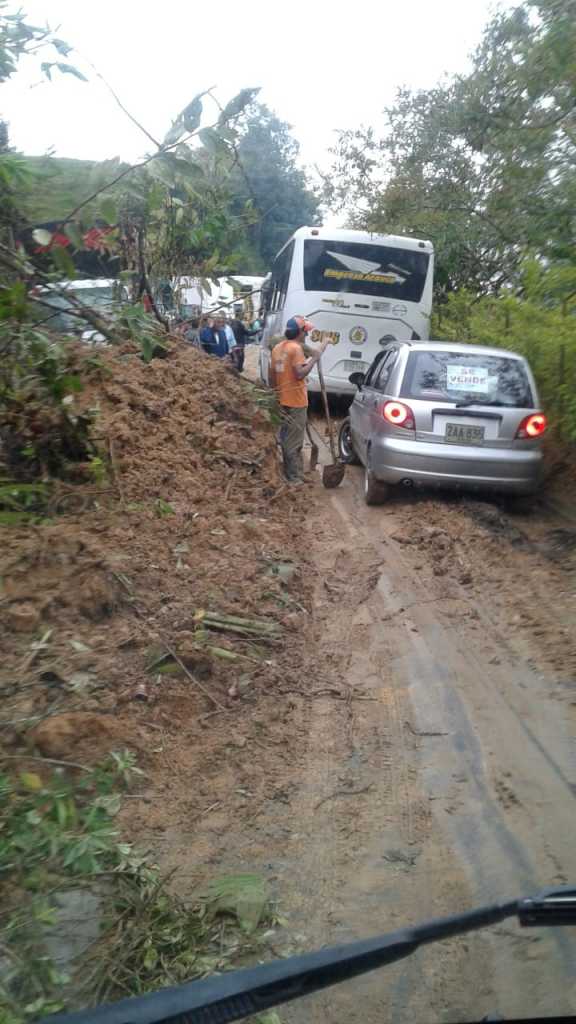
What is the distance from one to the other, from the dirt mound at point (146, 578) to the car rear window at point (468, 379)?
5.79 ft

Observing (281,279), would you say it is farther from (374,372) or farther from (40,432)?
(40,432)

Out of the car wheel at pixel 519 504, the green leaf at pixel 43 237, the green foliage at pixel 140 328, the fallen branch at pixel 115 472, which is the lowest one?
the car wheel at pixel 519 504

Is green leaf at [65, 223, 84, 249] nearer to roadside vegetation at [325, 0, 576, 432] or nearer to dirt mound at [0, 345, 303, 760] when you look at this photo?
dirt mound at [0, 345, 303, 760]

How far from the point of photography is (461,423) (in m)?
9.10

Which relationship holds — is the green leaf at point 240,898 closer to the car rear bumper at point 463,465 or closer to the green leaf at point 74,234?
the green leaf at point 74,234

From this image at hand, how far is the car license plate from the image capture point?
909 centimetres

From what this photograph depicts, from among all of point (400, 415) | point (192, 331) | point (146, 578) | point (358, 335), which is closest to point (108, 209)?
point (146, 578)

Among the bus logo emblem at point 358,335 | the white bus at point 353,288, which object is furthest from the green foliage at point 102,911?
the bus logo emblem at point 358,335

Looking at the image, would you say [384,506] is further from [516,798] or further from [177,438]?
[516,798]

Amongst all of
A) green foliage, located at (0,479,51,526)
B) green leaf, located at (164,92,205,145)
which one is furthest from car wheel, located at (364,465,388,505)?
green leaf, located at (164,92,205,145)

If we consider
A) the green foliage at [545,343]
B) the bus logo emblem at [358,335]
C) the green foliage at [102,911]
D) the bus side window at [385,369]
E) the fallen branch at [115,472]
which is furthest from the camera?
the bus logo emblem at [358,335]

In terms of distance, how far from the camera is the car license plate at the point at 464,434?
358 inches

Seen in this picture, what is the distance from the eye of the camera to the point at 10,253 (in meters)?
5.16

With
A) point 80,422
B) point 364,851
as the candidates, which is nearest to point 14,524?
point 80,422
